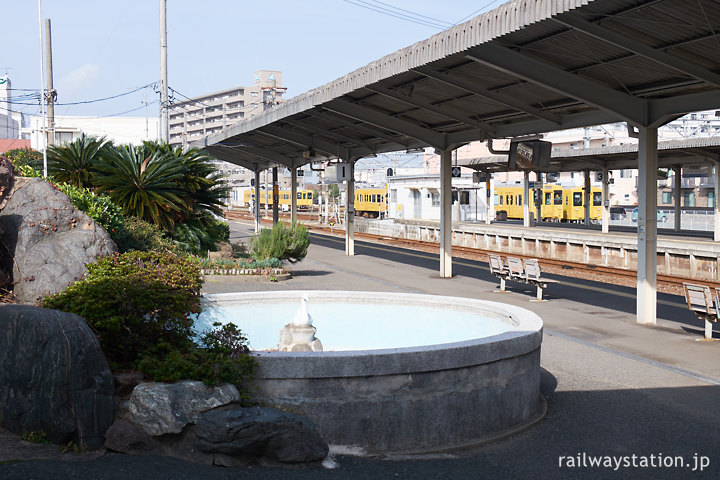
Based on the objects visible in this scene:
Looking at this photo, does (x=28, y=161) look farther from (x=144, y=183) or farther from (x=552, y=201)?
(x=552, y=201)

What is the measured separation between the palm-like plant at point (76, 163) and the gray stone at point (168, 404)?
12358 millimetres

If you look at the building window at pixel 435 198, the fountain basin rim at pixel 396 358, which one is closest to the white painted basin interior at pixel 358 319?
the fountain basin rim at pixel 396 358

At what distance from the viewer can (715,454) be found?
6.92 m

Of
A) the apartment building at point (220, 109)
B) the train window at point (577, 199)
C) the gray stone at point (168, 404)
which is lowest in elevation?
the gray stone at point (168, 404)

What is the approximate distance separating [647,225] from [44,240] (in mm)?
10644

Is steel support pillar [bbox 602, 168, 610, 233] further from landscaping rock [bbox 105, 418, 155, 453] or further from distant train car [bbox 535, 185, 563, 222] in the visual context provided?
landscaping rock [bbox 105, 418, 155, 453]

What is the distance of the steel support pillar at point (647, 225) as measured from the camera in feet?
45.2

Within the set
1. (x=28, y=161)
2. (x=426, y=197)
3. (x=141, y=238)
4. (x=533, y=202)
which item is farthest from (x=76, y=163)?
(x=533, y=202)

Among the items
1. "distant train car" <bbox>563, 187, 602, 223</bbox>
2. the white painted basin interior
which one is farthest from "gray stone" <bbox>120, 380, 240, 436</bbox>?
"distant train car" <bbox>563, 187, 602, 223</bbox>

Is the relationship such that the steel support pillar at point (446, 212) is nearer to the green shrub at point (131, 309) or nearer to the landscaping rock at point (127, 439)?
the green shrub at point (131, 309)

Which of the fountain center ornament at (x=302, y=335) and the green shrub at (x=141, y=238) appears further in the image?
the green shrub at (x=141, y=238)

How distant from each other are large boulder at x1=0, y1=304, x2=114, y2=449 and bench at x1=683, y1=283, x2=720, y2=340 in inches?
398

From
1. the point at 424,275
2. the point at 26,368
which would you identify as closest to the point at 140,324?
the point at 26,368

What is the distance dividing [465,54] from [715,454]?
7809mm
